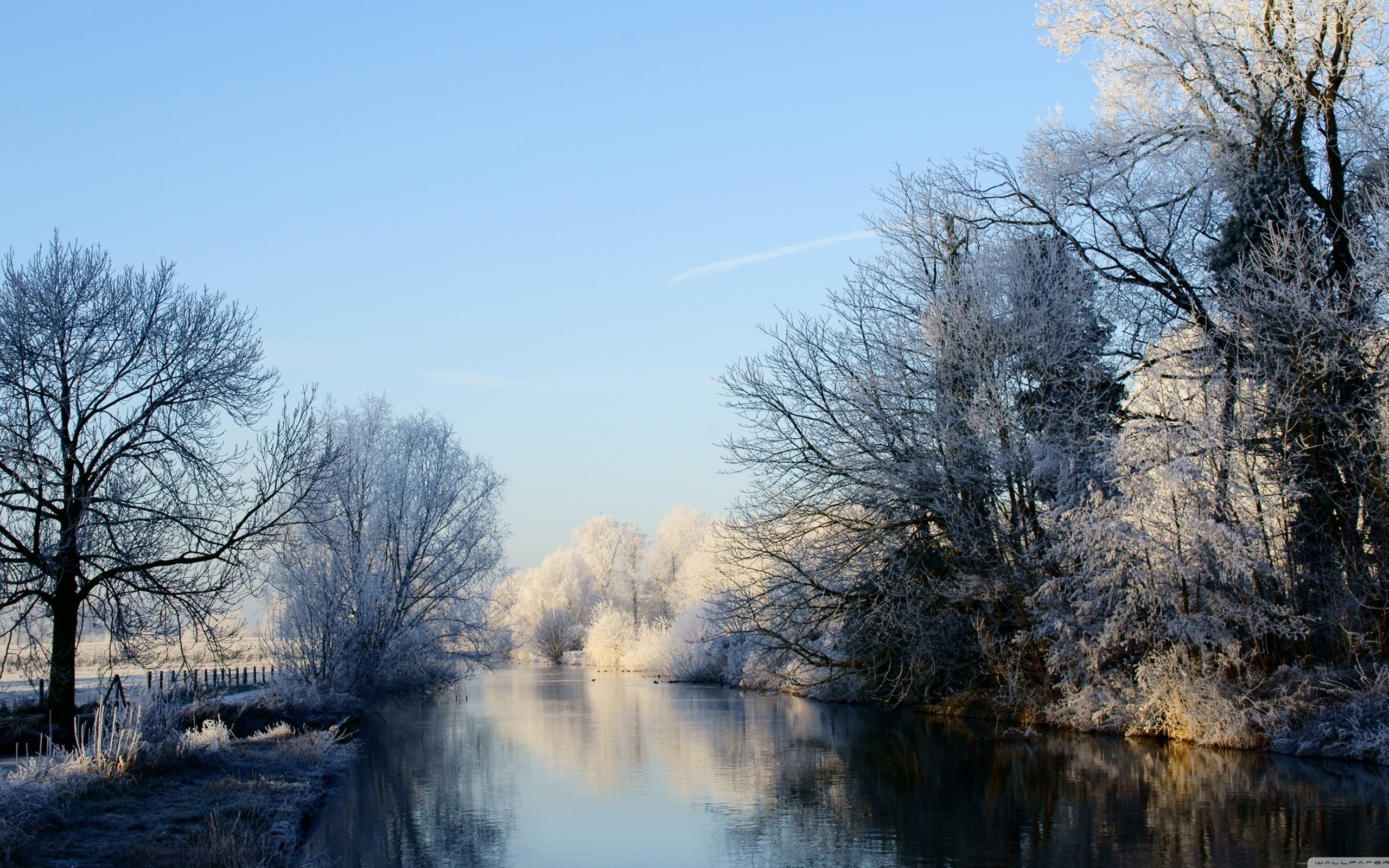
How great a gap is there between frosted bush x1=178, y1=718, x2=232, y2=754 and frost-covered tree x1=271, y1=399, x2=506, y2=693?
11.2 metres

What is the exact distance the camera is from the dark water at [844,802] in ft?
36.8

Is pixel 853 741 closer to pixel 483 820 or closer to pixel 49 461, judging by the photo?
pixel 483 820

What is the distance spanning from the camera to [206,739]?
1589 cm

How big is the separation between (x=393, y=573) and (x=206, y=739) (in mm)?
19186

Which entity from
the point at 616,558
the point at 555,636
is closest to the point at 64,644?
the point at 555,636

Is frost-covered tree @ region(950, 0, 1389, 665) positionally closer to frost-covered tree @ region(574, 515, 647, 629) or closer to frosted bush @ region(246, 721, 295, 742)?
frosted bush @ region(246, 721, 295, 742)

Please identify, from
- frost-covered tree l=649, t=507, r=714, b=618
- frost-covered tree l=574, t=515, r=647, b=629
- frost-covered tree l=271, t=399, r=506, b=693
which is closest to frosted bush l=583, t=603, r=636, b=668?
frost-covered tree l=649, t=507, r=714, b=618

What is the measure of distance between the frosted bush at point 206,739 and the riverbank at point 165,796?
0.10 ft

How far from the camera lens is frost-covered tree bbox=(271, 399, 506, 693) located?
95.2ft

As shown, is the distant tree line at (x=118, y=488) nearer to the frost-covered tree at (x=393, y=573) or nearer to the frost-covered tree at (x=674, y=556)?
the frost-covered tree at (x=393, y=573)

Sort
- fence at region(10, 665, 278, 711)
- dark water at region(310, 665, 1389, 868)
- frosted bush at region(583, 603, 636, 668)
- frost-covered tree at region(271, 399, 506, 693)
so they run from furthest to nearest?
frosted bush at region(583, 603, 636, 668)
frost-covered tree at region(271, 399, 506, 693)
fence at region(10, 665, 278, 711)
dark water at region(310, 665, 1389, 868)

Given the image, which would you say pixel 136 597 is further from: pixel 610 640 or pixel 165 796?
pixel 610 640

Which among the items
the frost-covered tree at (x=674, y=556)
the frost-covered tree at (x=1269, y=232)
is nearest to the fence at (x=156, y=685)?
the frost-covered tree at (x=1269, y=232)

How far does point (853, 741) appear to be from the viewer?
2242cm
